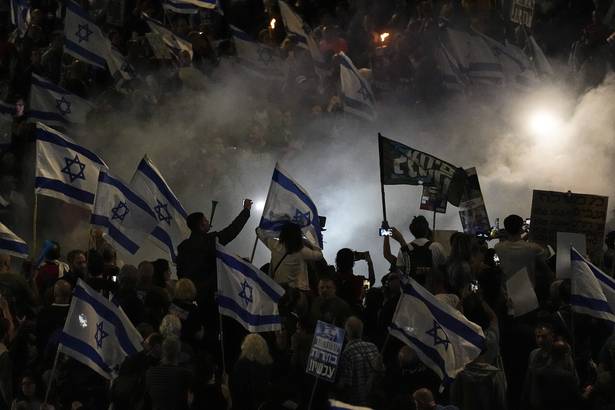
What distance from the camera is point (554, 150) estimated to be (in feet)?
68.0

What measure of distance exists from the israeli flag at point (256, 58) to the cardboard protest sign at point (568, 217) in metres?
9.28

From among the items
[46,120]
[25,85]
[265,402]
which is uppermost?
[25,85]

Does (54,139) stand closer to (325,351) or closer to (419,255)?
(419,255)

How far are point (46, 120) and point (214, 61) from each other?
13.0 ft

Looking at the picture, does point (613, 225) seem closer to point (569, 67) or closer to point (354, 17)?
point (569, 67)

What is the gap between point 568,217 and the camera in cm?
1355

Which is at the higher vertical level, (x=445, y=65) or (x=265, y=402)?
(x=445, y=65)

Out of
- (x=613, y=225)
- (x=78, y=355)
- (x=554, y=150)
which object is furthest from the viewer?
(x=554, y=150)

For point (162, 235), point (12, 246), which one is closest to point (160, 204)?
point (162, 235)

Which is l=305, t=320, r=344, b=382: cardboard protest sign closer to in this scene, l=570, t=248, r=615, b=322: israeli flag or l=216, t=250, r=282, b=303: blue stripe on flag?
l=216, t=250, r=282, b=303: blue stripe on flag

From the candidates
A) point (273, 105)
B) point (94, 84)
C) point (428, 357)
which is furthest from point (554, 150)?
point (428, 357)

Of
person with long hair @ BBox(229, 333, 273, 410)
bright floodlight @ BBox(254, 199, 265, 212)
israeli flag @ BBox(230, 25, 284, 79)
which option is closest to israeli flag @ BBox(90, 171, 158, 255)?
person with long hair @ BBox(229, 333, 273, 410)

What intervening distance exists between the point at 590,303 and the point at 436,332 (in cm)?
140

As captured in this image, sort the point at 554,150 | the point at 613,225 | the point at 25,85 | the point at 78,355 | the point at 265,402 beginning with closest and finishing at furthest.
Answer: the point at 265,402, the point at 78,355, the point at 613,225, the point at 554,150, the point at 25,85
